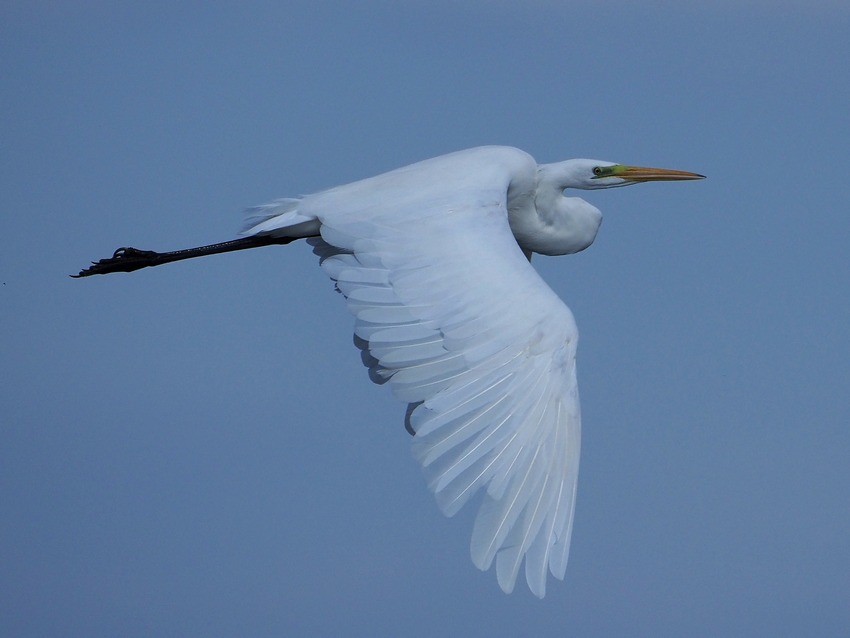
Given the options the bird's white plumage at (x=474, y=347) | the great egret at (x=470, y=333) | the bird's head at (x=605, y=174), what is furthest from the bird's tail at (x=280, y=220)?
the bird's head at (x=605, y=174)

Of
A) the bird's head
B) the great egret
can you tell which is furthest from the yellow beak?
the great egret

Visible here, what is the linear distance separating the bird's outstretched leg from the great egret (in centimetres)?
42

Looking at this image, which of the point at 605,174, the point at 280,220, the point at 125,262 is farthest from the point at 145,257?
the point at 605,174

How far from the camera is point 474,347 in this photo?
24.1 ft

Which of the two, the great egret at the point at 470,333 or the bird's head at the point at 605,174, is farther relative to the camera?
the bird's head at the point at 605,174

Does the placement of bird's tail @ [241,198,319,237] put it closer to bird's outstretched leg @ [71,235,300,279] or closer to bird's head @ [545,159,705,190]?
bird's outstretched leg @ [71,235,300,279]

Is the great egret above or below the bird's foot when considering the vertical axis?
below

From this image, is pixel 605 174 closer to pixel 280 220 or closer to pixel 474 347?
pixel 280 220

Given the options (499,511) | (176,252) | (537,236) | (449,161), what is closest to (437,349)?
(499,511)

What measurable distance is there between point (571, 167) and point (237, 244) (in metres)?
2.21

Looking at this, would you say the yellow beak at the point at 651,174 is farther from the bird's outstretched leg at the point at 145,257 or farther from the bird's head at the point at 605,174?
the bird's outstretched leg at the point at 145,257

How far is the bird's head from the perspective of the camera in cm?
993

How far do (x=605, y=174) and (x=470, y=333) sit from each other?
303 centimetres

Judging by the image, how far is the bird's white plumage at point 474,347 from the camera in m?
6.85
